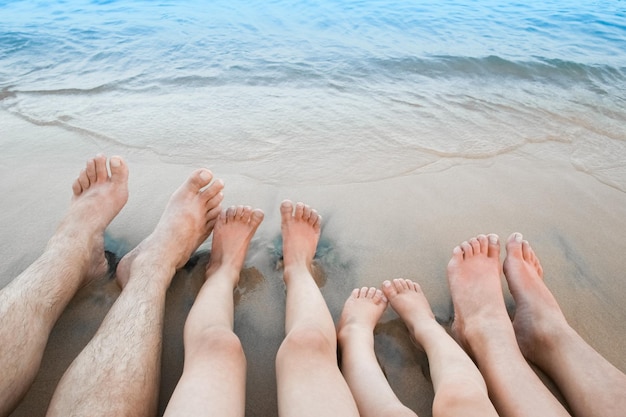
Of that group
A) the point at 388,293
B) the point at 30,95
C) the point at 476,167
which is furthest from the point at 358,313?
the point at 30,95

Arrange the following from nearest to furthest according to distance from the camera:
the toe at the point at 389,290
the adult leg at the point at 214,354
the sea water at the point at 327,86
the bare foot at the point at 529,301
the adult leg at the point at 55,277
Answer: the adult leg at the point at 214,354, the adult leg at the point at 55,277, the bare foot at the point at 529,301, the toe at the point at 389,290, the sea water at the point at 327,86

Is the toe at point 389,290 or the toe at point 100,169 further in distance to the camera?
the toe at point 100,169

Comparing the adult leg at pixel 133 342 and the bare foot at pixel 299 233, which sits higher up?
the adult leg at pixel 133 342

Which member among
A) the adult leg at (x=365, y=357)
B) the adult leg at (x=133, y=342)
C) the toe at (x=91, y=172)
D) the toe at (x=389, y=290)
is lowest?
the toe at (x=389, y=290)

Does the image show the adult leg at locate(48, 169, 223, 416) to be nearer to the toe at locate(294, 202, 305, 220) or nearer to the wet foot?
the toe at locate(294, 202, 305, 220)

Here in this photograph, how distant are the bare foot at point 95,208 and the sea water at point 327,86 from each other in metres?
0.58

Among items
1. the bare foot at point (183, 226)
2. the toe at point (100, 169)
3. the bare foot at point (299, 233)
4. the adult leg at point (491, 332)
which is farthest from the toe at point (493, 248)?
the toe at point (100, 169)

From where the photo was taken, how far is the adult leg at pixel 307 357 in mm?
934

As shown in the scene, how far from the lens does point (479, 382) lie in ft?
3.51

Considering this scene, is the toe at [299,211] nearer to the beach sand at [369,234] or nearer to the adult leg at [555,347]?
the beach sand at [369,234]

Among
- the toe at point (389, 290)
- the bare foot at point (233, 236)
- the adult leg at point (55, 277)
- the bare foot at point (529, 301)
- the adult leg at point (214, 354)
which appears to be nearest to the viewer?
the adult leg at point (214, 354)

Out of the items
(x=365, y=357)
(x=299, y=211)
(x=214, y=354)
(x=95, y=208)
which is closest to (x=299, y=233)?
(x=299, y=211)

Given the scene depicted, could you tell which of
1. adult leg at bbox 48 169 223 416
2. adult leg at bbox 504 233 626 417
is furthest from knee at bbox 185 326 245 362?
adult leg at bbox 504 233 626 417

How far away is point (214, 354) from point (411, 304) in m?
0.77
